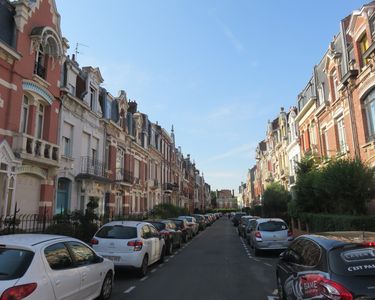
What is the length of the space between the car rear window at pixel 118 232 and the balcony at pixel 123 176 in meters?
15.7

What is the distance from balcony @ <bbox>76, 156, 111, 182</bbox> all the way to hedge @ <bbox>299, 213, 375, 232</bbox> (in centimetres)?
1267

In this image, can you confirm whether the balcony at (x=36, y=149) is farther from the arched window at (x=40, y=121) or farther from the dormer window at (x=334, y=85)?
the dormer window at (x=334, y=85)

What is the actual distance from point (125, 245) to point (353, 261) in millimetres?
7592

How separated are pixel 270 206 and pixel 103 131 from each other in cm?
1933

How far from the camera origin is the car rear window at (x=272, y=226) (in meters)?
17.1

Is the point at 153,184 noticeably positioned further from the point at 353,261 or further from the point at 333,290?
the point at 333,290

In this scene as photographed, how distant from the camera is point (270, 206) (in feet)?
122

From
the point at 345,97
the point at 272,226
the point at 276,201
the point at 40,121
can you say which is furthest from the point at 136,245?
the point at 276,201

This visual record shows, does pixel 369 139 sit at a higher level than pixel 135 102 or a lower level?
lower

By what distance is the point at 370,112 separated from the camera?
1805cm

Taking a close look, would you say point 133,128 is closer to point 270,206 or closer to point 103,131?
point 103,131

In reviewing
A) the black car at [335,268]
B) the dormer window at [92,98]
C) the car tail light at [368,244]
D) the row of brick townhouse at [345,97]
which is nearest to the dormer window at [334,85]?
the row of brick townhouse at [345,97]

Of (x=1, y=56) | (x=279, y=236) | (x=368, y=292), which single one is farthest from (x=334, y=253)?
(x=1, y=56)

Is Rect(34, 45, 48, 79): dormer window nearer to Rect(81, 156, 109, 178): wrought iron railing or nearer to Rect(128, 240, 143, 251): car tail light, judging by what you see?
Rect(81, 156, 109, 178): wrought iron railing
